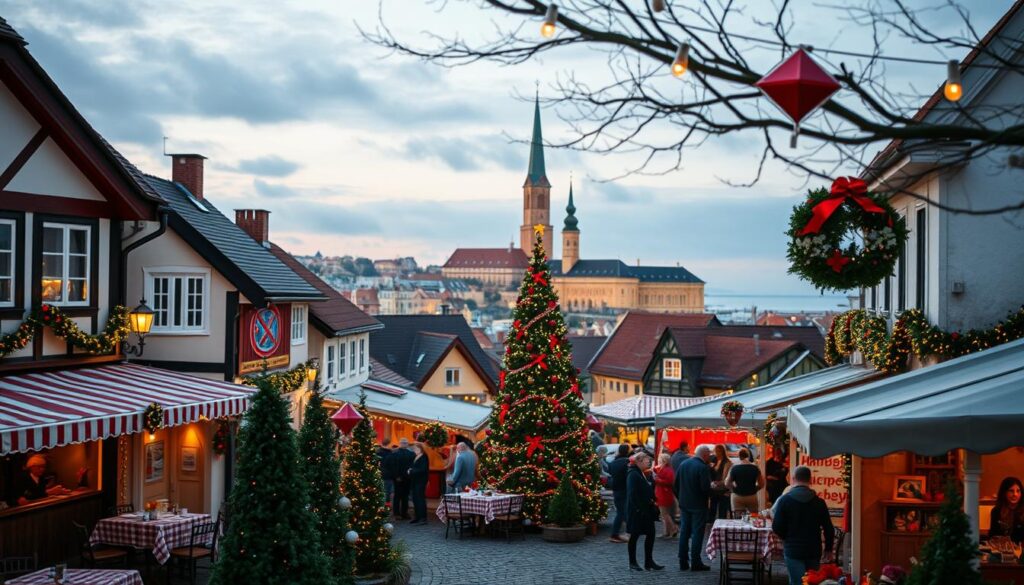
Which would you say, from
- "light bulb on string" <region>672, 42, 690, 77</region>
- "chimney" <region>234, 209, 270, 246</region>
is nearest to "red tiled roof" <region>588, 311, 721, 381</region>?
"chimney" <region>234, 209, 270, 246</region>

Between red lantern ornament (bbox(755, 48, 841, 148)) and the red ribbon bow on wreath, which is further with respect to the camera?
the red ribbon bow on wreath

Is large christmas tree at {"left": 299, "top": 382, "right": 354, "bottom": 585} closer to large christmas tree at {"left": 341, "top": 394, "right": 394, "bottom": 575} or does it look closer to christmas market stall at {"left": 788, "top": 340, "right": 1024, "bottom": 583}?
large christmas tree at {"left": 341, "top": 394, "right": 394, "bottom": 575}

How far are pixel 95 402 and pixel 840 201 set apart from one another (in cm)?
920

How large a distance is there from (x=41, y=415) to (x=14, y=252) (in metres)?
3.15

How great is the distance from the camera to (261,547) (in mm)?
9711

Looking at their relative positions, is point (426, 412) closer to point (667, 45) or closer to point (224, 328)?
point (224, 328)

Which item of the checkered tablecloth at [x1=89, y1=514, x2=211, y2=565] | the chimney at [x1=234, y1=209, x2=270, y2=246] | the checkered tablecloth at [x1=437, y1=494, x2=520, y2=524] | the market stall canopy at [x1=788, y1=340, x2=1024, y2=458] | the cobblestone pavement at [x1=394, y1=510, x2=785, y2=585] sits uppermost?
the chimney at [x1=234, y1=209, x2=270, y2=246]

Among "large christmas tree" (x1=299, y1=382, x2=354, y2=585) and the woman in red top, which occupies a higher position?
"large christmas tree" (x1=299, y1=382, x2=354, y2=585)

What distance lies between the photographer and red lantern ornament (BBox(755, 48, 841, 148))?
5.61 metres

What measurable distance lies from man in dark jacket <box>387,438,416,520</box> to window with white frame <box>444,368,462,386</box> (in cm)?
2476

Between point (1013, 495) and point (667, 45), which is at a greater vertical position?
point (667, 45)

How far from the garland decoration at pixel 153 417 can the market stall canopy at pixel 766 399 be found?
8.62 m

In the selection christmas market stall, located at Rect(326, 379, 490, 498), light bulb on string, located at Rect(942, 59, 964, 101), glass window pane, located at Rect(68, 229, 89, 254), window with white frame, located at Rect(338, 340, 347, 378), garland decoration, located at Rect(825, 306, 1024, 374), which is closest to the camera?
light bulb on string, located at Rect(942, 59, 964, 101)

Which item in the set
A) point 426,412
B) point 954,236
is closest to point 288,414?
point 954,236
